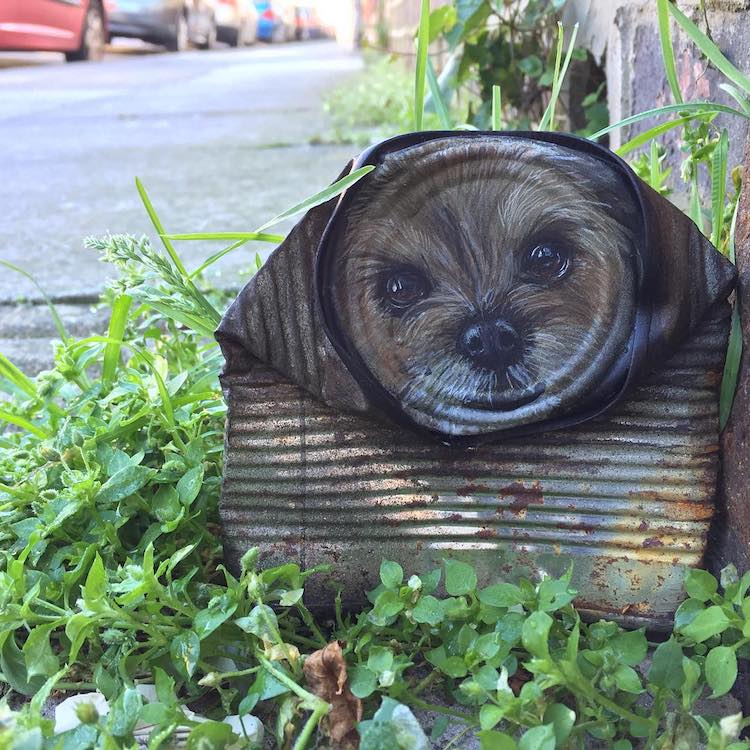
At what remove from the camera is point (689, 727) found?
83 cm

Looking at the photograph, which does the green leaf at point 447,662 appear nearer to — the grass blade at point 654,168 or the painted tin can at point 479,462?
the painted tin can at point 479,462

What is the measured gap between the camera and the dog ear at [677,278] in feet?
3.00

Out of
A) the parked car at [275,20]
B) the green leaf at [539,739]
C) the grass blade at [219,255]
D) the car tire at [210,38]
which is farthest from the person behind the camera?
the parked car at [275,20]

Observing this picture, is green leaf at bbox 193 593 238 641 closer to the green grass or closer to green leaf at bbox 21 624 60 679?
the green grass

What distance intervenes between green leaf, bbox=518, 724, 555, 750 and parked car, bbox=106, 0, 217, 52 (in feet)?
43.6

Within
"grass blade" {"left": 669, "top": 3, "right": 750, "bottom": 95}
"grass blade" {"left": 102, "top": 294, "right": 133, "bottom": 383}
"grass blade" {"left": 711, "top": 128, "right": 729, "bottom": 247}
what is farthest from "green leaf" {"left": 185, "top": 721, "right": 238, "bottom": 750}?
"grass blade" {"left": 669, "top": 3, "right": 750, "bottom": 95}

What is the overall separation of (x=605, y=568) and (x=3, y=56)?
41.6ft

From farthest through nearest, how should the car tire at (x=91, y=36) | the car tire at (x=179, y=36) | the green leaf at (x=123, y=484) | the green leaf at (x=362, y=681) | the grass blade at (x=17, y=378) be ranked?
the car tire at (x=179, y=36)
the car tire at (x=91, y=36)
the grass blade at (x=17, y=378)
the green leaf at (x=123, y=484)
the green leaf at (x=362, y=681)

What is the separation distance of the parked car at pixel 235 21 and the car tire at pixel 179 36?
2787 millimetres

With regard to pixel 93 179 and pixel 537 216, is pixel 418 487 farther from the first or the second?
pixel 93 179

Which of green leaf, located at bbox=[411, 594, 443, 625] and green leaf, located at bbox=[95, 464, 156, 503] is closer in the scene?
green leaf, located at bbox=[411, 594, 443, 625]

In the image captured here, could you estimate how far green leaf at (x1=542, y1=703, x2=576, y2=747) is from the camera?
31.7 inches

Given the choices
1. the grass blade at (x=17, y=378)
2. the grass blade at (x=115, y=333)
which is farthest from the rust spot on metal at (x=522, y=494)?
the grass blade at (x=17, y=378)

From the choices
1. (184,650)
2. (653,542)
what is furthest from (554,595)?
(184,650)
